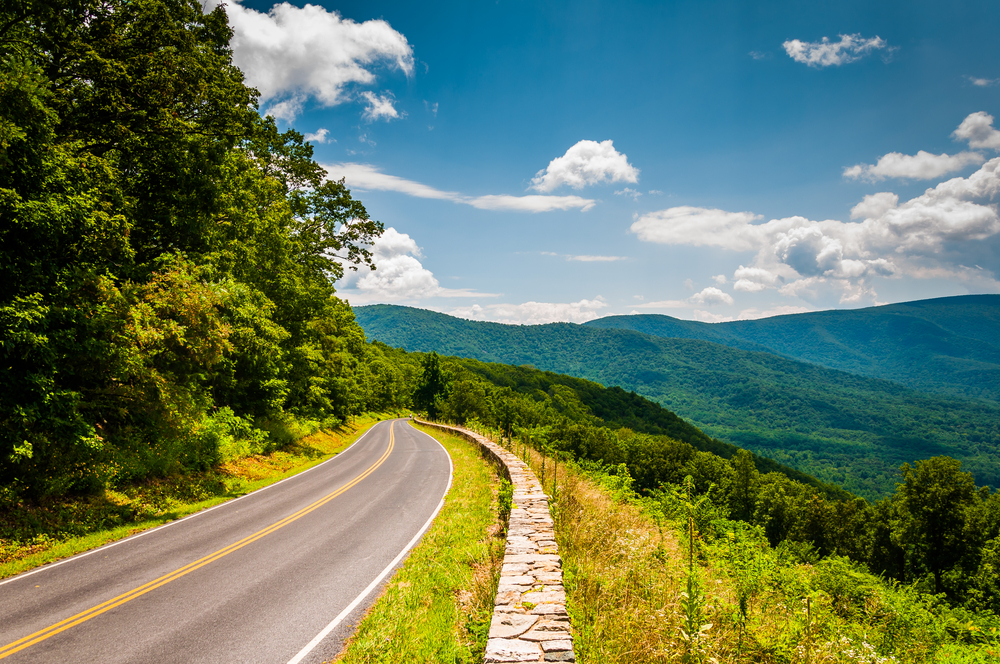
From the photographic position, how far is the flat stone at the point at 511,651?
4.07m

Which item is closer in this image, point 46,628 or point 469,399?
point 46,628

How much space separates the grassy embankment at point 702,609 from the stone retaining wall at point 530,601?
30 cm

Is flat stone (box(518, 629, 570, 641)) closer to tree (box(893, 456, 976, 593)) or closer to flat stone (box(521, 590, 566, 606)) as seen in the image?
flat stone (box(521, 590, 566, 606))

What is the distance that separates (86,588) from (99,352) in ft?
17.2

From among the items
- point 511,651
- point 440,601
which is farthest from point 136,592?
point 511,651

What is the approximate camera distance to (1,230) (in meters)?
8.83

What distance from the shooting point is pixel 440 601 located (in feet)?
21.5

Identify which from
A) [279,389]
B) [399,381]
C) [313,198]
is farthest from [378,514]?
[399,381]

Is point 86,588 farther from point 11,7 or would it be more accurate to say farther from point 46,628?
point 11,7

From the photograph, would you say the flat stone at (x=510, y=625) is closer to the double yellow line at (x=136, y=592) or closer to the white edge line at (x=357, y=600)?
the white edge line at (x=357, y=600)

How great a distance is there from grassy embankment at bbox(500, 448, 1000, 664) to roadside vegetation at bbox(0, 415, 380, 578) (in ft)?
33.5

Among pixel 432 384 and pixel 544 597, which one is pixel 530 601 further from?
pixel 432 384

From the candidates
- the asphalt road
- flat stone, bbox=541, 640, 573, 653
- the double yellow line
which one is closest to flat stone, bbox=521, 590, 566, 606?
flat stone, bbox=541, 640, 573, 653

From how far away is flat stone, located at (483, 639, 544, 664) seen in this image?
160 inches
